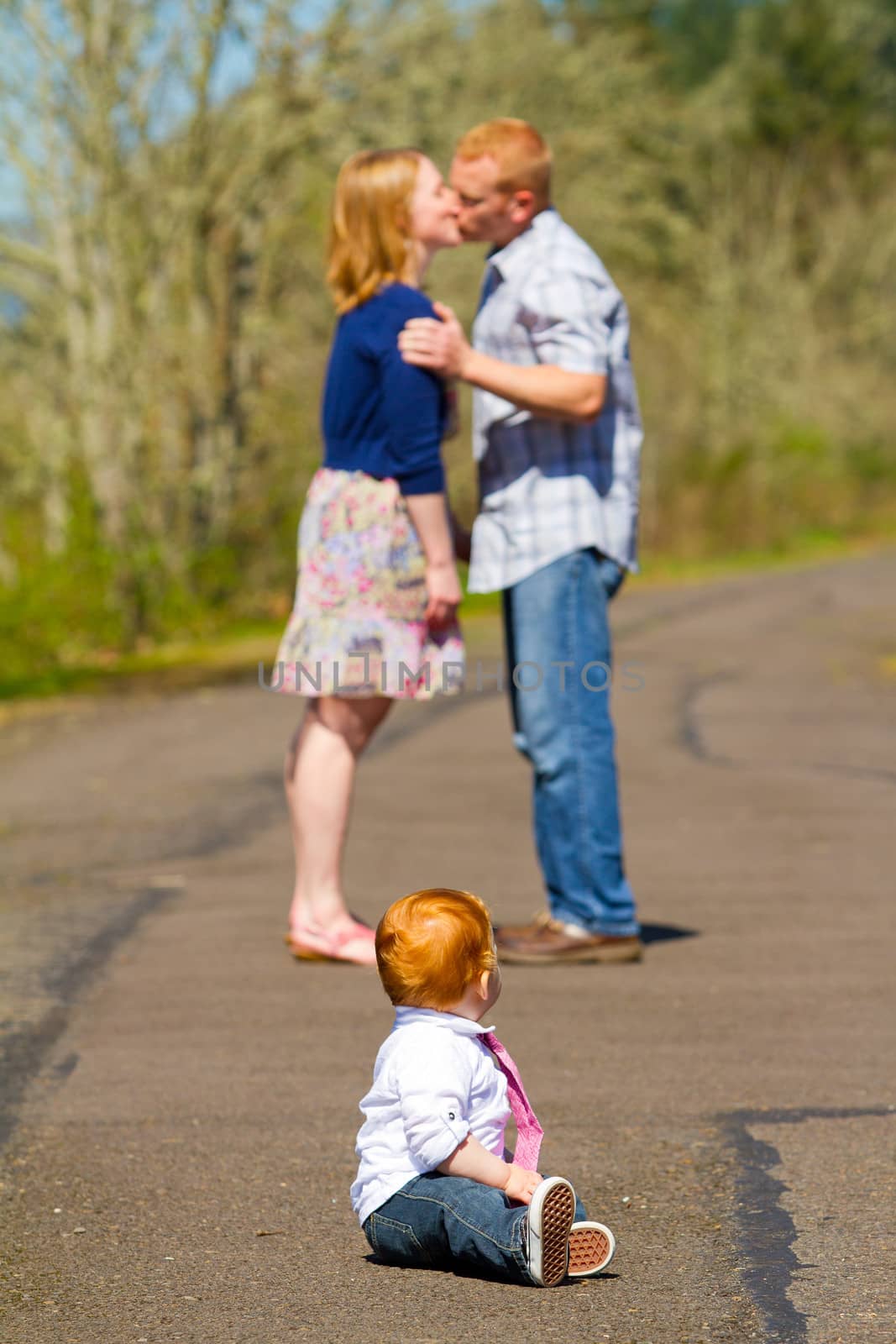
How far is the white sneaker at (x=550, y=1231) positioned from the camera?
2.82m

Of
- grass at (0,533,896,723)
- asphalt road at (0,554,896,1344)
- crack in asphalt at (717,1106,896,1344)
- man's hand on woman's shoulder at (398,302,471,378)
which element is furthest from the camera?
grass at (0,533,896,723)

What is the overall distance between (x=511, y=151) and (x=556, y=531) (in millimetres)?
949

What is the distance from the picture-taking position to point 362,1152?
301 cm

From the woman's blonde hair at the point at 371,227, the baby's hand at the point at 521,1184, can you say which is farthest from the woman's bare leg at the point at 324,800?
the baby's hand at the point at 521,1184

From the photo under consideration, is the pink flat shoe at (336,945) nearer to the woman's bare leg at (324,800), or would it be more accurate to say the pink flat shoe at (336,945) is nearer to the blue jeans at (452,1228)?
the woman's bare leg at (324,800)

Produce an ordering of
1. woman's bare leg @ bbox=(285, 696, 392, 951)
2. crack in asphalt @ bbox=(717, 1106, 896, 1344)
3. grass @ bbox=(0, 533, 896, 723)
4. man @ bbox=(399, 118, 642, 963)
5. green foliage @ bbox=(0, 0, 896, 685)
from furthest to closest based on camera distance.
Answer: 1. green foliage @ bbox=(0, 0, 896, 685)
2. grass @ bbox=(0, 533, 896, 723)
3. woman's bare leg @ bbox=(285, 696, 392, 951)
4. man @ bbox=(399, 118, 642, 963)
5. crack in asphalt @ bbox=(717, 1106, 896, 1344)

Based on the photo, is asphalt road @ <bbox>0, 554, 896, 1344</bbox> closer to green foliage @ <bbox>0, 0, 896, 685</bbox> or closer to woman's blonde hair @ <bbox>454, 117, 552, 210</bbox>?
woman's blonde hair @ <bbox>454, 117, 552, 210</bbox>

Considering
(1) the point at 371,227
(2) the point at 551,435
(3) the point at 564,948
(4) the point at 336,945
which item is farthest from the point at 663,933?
(1) the point at 371,227

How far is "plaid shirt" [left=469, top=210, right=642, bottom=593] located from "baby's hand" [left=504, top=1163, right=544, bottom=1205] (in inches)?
86.6

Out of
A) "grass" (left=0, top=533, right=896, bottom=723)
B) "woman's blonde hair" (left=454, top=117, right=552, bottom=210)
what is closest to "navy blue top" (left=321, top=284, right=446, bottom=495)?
"woman's blonde hair" (left=454, top=117, right=552, bottom=210)

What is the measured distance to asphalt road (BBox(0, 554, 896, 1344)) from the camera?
2854 mm

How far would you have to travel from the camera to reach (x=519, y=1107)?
10.1 feet

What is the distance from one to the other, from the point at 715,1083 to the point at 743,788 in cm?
387

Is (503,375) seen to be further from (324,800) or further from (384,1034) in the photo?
(384,1034)
